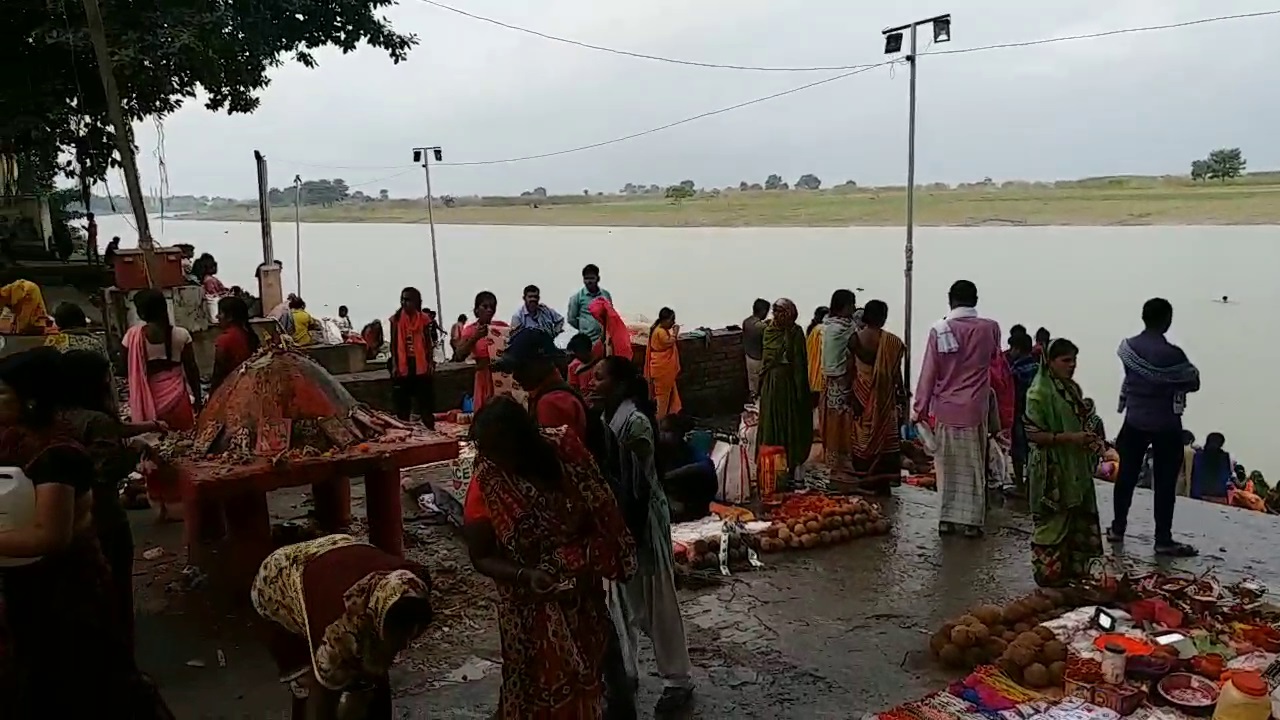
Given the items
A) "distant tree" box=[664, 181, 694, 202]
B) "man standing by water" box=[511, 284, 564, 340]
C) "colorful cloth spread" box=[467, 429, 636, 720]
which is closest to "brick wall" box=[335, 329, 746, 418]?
"man standing by water" box=[511, 284, 564, 340]

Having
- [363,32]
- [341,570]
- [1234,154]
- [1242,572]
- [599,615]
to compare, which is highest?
[363,32]

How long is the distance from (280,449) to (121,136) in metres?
6.19

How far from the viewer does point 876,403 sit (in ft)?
24.3

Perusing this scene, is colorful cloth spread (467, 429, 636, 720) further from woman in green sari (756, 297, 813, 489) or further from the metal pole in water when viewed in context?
the metal pole in water

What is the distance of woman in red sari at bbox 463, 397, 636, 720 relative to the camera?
2.86 meters

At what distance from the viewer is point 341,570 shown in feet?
8.50

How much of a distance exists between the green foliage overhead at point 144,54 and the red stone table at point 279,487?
27.8 feet

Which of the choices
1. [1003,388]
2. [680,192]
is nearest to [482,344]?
[1003,388]

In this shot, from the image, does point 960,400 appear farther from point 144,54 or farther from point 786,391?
point 144,54

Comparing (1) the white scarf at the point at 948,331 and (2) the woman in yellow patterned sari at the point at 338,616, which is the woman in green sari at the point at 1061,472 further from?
(2) the woman in yellow patterned sari at the point at 338,616

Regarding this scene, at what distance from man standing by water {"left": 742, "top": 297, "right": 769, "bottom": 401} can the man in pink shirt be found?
13.4 ft

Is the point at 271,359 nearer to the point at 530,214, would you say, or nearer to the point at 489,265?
the point at 489,265

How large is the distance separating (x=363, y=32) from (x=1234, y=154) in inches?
517

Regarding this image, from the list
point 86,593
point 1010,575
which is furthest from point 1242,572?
point 86,593
